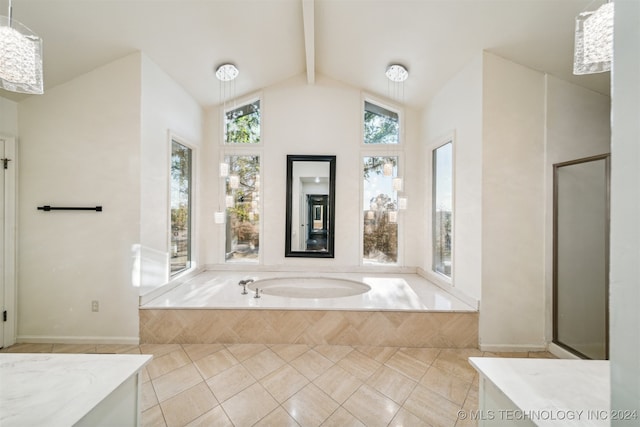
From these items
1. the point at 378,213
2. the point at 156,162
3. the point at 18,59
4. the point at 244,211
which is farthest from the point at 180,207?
the point at 378,213

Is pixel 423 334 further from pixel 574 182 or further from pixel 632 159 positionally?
pixel 632 159

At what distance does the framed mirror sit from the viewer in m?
4.11

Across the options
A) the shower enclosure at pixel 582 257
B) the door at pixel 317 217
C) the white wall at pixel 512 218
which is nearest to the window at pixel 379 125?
the door at pixel 317 217

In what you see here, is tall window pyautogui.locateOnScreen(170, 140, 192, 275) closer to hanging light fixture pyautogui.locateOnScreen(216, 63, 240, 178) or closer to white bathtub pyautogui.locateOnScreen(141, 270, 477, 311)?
white bathtub pyautogui.locateOnScreen(141, 270, 477, 311)

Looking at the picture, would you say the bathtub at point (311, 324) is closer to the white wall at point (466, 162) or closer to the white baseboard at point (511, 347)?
the white baseboard at point (511, 347)

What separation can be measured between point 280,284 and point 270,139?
2210 mm

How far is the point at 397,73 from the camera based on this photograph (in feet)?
11.0

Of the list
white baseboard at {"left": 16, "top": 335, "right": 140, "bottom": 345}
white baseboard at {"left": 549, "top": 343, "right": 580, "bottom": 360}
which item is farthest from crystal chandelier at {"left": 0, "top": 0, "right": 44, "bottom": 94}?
white baseboard at {"left": 549, "top": 343, "right": 580, "bottom": 360}

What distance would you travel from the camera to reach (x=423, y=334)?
8.82 ft

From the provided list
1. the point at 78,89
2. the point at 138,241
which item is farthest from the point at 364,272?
the point at 78,89

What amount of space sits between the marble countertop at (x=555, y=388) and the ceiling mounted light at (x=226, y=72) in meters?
3.76

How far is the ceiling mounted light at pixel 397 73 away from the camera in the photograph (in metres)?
3.26

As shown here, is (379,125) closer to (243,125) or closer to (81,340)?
(243,125)

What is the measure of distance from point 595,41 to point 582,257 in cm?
197
